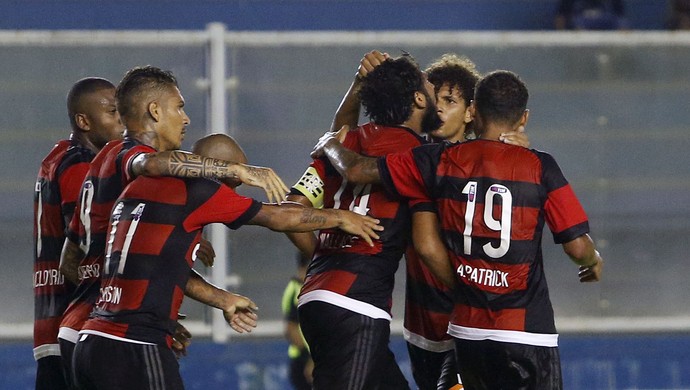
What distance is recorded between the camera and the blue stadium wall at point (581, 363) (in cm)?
820

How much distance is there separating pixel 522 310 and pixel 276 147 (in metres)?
3.93

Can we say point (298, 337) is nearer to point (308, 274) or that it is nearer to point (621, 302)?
point (621, 302)

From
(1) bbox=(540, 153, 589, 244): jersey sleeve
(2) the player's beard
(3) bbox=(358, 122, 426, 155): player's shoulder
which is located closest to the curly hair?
(2) the player's beard

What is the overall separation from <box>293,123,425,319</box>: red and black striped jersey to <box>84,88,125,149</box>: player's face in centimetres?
112

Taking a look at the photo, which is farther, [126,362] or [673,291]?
[673,291]

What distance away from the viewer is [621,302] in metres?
8.52

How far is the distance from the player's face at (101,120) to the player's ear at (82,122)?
0.01 meters

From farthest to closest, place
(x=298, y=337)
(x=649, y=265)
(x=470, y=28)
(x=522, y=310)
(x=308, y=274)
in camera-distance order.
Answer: (x=470, y=28) < (x=649, y=265) < (x=298, y=337) < (x=308, y=274) < (x=522, y=310)

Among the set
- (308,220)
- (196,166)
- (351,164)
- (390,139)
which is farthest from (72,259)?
(390,139)

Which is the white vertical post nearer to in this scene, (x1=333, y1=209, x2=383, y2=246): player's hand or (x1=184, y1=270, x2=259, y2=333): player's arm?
(x1=184, y1=270, x2=259, y2=333): player's arm

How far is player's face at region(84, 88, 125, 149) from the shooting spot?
549 centimetres

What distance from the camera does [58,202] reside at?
539 centimetres

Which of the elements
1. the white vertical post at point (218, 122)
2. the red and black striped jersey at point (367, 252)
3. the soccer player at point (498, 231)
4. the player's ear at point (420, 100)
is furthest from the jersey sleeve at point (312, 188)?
the white vertical post at point (218, 122)

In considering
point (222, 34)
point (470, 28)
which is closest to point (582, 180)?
point (222, 34)
